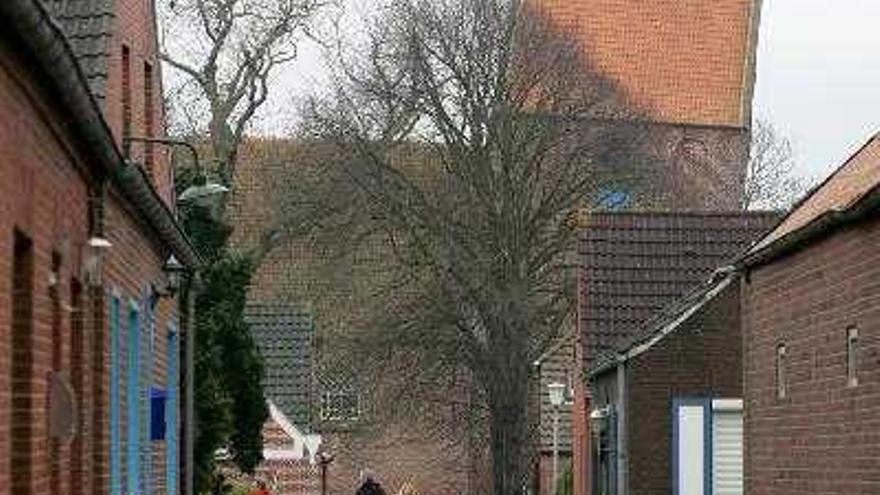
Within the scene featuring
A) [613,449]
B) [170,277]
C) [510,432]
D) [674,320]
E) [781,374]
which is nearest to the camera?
[781,374]

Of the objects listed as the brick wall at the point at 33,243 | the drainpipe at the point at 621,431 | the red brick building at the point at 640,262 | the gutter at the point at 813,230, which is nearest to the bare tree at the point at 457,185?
the red brick building at the point at 640,262

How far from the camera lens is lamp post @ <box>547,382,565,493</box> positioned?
44156 mm

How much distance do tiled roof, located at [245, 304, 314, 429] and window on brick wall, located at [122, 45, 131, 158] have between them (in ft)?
123

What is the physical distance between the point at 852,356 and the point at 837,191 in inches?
137

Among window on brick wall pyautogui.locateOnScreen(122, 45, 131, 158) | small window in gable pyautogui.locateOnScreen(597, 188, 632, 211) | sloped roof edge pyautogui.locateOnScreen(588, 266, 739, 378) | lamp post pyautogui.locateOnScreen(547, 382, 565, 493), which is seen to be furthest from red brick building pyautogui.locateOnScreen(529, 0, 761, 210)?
window on brick wall pyautogui.locateOnScreen(122, 45, 131, 158)

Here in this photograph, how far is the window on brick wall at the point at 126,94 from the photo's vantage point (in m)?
18.8

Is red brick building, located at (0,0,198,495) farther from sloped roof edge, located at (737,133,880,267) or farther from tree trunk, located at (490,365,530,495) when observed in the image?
tree trunk, located at (490,365,530,495)

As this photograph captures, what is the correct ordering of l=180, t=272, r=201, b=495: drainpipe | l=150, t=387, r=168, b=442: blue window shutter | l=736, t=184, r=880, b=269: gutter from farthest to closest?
1. l=180, t=272, r=201, b=495: drainpipe
2. l=150, t=387, r=168, b=442: blue window shutter
3. l=736, t=184, r=880, b=269: gutter

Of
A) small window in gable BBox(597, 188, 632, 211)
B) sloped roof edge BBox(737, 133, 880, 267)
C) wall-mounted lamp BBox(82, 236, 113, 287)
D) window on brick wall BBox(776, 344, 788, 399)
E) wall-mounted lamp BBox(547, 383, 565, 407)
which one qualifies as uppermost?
small window in gable BBox(597, 188, 632, 211)

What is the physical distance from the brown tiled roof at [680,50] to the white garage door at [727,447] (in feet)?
121

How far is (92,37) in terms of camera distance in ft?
51.8

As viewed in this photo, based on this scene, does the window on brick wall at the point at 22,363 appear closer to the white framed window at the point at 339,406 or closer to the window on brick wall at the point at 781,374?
the window on brick wall at the point at 781,374

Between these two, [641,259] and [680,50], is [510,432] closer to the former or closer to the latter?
[641,259]

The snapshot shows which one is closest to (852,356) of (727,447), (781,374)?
(781,374)
